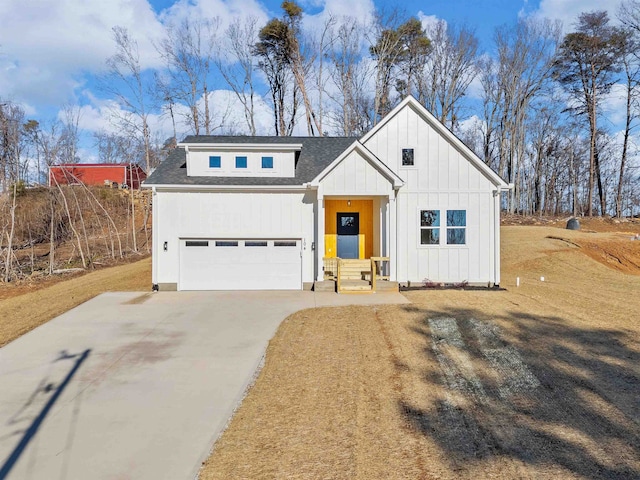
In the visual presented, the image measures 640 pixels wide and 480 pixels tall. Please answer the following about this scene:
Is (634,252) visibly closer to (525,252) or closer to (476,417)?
(525,252)

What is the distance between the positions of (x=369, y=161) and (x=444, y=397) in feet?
29.0

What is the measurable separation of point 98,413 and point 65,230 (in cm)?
A: 2844

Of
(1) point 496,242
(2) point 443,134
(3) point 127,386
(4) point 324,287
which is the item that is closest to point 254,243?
(4) point 324,287

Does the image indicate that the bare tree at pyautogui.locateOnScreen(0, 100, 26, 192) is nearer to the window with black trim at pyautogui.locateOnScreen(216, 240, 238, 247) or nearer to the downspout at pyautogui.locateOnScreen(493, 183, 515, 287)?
the window with black trim at pyautogui.locateOnScreen(216, 240, 238, 247)

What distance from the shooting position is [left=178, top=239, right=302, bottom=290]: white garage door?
13672 mm

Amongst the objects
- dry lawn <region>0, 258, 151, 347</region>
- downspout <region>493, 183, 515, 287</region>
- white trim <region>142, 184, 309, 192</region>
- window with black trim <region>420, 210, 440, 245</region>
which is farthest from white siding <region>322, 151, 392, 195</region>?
dry lawn <region>0, 258, 151, 347</region>

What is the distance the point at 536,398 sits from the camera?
554 centimetres

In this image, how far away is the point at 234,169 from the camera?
566 inches

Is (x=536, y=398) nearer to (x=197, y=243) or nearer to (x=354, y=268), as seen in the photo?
(x=354, y=268)

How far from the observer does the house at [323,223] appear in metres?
13.6

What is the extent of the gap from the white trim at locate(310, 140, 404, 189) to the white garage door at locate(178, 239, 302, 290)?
2.44m

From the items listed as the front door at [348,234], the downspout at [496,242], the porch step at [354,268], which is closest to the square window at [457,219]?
the downspout at [496,242]

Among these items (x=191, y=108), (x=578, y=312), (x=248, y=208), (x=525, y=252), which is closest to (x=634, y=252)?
(x=525, y=252)

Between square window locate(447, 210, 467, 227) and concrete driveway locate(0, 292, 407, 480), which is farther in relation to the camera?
square window locate(447, 210, 467, 227)
